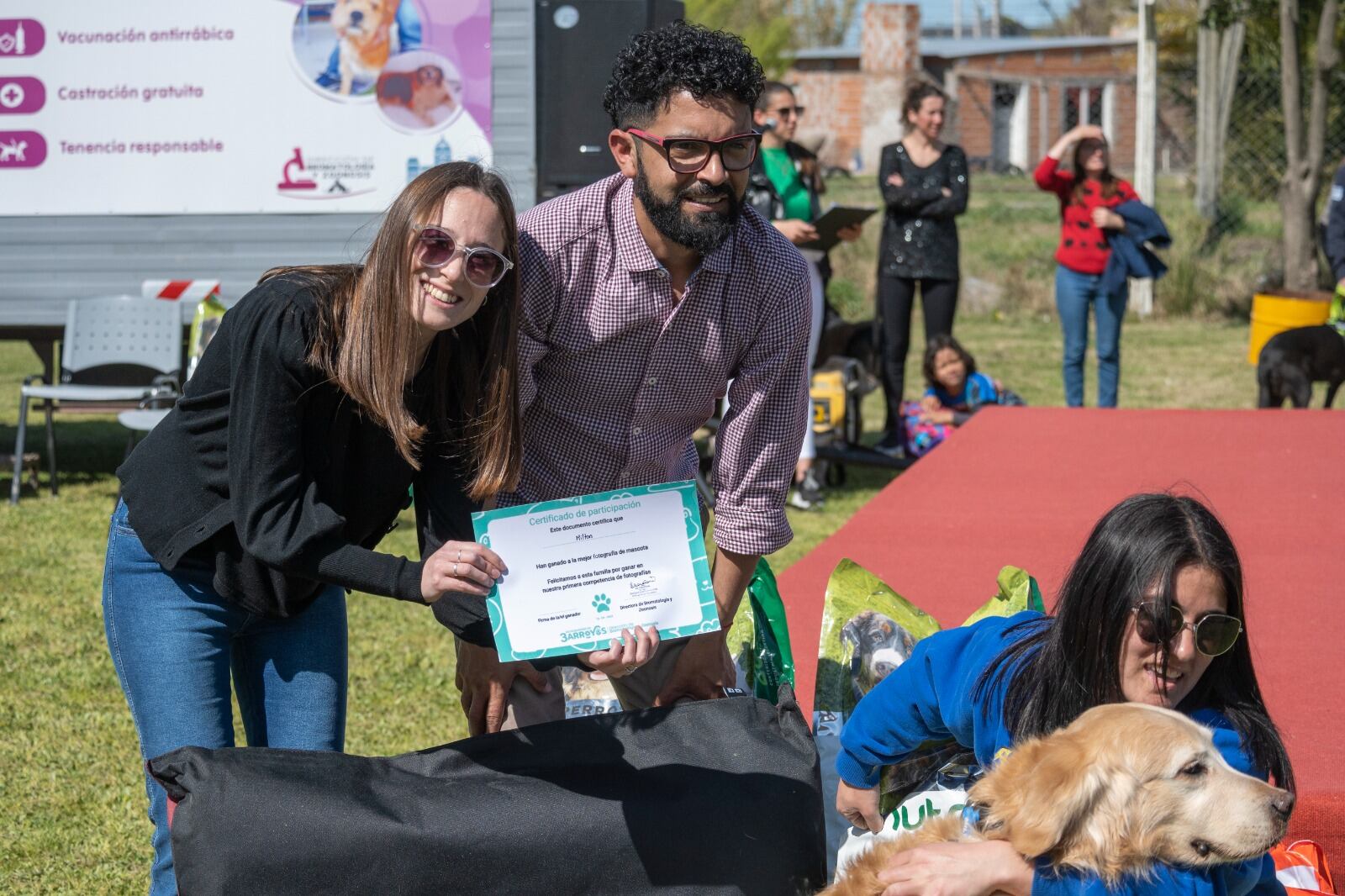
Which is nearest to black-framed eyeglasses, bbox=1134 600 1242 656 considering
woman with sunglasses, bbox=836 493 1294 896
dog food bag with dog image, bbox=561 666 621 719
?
woman with sunglasses, bbox=836 493 1294 896

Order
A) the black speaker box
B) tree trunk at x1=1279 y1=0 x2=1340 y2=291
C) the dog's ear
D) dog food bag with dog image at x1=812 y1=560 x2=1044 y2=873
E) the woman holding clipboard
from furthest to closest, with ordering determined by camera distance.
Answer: tree trunk at x1=1279 y1=0 x2=1340 y2=291 < the black speaker box < the woman holding clipboard < dog food bag with dog image at x1=812 y1=560 x2=1044 y2=873 < the dog's ear

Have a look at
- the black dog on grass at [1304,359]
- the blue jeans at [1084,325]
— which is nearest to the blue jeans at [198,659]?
the blue jeans at [1084,325]

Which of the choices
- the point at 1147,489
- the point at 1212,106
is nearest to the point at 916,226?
the point at 1147,489

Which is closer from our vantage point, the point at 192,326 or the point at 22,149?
the point at 192,326

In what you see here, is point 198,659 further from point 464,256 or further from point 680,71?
point 680,71

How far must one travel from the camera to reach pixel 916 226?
30.3 feet

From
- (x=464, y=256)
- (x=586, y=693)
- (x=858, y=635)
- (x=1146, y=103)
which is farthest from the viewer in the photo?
(x=1146, y=103)

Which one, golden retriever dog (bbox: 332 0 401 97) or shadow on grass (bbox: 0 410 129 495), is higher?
golden retriever dog (bbox: 332 0 401 97)

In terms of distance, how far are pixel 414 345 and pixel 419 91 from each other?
698 centimetres

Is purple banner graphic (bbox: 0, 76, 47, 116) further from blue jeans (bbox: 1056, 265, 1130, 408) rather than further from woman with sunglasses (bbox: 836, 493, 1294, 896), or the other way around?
woman with sunglasses (bbox: 836, 493, 1294, 896)

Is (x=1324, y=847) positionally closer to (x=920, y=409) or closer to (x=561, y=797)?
(x=561, y=797)

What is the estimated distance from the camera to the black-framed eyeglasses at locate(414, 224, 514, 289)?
2.41 m

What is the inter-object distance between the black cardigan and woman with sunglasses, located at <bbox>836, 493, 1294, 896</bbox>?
100cm

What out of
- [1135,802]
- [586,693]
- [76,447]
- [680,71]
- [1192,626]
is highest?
[680,71]
